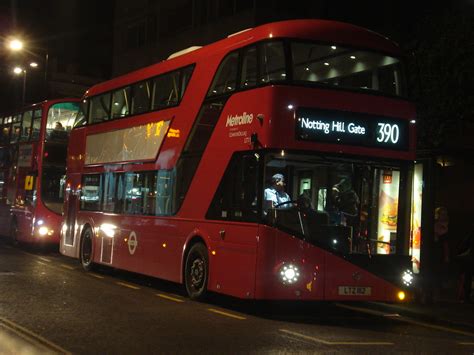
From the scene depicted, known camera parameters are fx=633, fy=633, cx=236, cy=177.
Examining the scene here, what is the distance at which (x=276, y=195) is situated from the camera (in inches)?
→ 384

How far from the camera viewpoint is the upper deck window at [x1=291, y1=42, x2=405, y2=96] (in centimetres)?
988

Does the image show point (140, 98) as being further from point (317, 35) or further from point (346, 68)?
point (346, 68)

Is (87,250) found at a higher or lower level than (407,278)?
lower

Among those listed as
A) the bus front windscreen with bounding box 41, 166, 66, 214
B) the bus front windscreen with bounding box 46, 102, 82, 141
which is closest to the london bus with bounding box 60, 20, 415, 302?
the bus front windscreen with bounding box 41, 166, 66, 214

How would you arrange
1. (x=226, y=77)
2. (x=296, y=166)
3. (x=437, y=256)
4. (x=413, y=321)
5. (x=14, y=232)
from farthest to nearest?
1. (x=14, y=232)
2. (x=437, y=256)
3. (x=226, y=77)
4. (x=413, y=321)
5. (x=296, y=166)

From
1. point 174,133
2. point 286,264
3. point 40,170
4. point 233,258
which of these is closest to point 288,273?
point 286,264

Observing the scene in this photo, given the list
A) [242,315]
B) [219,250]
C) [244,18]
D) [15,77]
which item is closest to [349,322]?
[242,315]

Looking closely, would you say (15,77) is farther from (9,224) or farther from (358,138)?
(358,138)

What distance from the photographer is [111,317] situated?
9125 mm

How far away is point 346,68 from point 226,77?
206cm

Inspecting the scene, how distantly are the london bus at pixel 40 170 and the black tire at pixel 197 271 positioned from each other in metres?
10.2

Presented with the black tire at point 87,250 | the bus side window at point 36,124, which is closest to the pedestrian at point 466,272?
the black tire at point 87,250

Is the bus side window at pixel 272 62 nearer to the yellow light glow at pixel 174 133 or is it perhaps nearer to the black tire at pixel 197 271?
the yellow light glow at pixel 174 133

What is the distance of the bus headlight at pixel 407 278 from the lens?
399 inches
